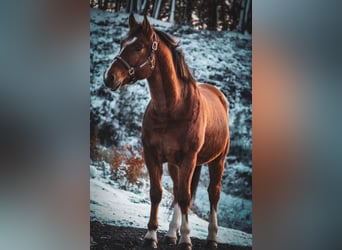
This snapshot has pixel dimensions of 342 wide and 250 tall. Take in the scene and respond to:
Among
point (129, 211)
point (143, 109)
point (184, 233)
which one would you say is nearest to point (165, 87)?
point (143, 109)

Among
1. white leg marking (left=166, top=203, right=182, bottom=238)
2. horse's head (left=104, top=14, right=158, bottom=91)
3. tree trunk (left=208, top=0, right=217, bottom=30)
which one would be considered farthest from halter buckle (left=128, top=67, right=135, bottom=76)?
white leg marking (left=166, top=203, right=182, bottom=238)

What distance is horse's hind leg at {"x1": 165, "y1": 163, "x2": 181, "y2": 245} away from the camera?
260cm

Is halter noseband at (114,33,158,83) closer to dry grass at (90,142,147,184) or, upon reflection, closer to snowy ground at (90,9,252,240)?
snowy ground at (90,9,252,240)

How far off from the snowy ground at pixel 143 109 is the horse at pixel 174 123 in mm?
36

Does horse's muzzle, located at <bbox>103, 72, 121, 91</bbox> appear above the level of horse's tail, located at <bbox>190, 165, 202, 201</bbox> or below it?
above

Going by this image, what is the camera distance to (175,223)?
2607 millimetres

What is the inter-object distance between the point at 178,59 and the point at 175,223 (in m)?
0.93

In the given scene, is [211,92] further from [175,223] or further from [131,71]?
[175,223]

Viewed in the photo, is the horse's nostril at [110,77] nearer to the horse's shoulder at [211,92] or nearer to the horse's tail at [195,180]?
the horse's shoulder at [211,92]

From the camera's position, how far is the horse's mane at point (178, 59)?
8.63 feet
